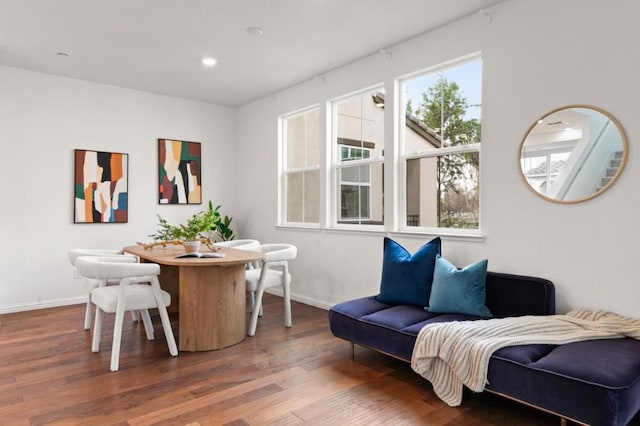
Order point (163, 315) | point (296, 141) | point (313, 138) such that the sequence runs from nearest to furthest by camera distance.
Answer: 1. point (163, 315)
2. point (313, 138)
3. point (296, 141)

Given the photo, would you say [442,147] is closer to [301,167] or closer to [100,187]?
[301,167]

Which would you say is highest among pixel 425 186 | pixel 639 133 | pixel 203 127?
pixel 203 127

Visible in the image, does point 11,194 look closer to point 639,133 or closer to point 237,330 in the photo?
point 237,330

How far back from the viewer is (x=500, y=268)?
3.11 metres

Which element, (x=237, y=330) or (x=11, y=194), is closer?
(x=237, y=330)

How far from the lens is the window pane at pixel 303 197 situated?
197 inches

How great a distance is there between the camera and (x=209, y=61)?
434 centimetres

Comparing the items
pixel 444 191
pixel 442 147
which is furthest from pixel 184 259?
pixel 442 147

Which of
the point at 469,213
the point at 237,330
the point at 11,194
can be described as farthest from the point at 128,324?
the point at 469,213

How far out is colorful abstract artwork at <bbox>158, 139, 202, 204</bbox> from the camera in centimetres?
559

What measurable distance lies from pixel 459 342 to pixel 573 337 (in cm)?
62

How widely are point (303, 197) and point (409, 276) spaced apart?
7.46 feet

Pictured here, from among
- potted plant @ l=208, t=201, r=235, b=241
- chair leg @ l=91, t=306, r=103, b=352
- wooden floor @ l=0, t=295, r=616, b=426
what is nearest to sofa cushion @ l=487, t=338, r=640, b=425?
wooden floor @ l=0, t=295, r=616, b=426

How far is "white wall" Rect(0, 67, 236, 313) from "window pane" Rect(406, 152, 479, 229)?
3.46 metres
